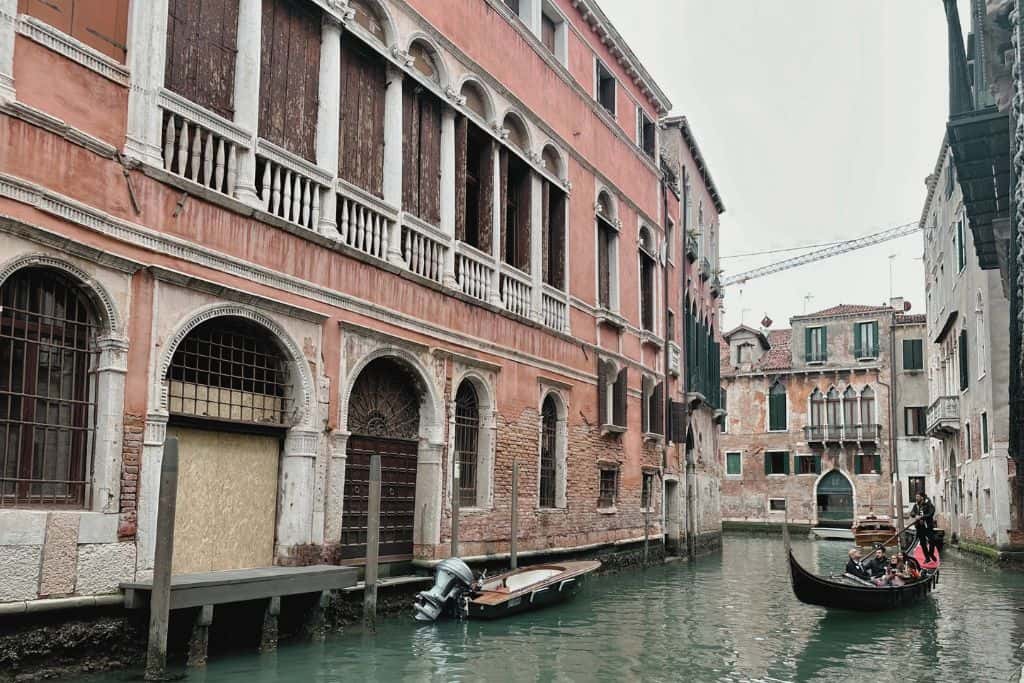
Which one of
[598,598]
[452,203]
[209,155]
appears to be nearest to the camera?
[209,155]

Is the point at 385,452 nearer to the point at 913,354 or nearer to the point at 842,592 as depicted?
the point at 842,592

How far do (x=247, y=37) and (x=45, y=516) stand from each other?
4225 millimetres

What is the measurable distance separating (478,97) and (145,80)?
18.0 ft

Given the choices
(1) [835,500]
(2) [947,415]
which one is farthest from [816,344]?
(2) [947,415]

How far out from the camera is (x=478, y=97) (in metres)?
12.3

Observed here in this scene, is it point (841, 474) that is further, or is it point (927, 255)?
point (841, 474)

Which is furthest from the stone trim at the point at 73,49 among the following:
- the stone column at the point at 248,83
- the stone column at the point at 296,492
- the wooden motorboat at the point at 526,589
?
the wooden motorboat at the point at 526,589

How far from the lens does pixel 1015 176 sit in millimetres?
5574

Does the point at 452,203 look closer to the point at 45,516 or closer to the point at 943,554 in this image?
the point at 45,516

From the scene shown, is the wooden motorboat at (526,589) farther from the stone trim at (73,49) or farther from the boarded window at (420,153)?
the stone trim at (73,49)

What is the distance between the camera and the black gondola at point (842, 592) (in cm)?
1105

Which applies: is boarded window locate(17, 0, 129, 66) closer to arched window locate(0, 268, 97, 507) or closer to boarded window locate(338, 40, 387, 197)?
arched window locate(0, 268, 97, 507)

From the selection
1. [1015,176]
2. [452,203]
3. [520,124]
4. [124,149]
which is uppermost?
[520,124]

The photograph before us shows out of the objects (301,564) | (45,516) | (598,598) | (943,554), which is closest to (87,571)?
(45,516)
